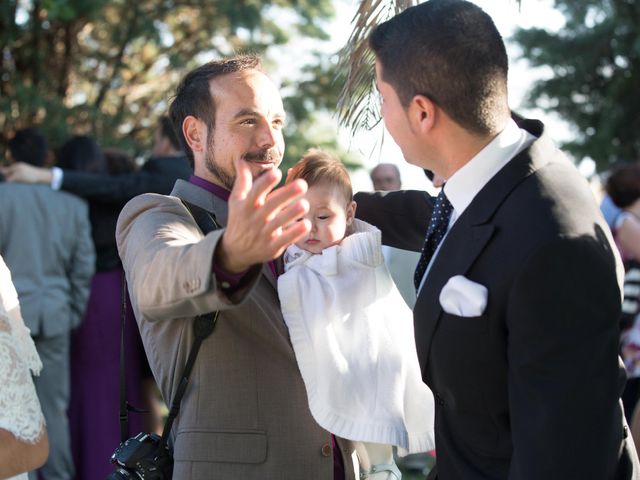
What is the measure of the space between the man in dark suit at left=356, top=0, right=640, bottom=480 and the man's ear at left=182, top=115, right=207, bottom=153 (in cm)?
75

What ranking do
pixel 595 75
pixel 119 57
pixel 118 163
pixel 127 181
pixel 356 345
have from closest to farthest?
pixel 356 345 < pixel 127 181 < pixel 118 163 < pixel 119 57 < pixel 595 75

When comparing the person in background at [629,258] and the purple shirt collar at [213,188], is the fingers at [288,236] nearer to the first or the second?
the purple shirt collar at [213,188]

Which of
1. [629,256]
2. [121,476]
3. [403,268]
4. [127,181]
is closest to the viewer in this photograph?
[121,476]

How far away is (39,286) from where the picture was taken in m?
5.85

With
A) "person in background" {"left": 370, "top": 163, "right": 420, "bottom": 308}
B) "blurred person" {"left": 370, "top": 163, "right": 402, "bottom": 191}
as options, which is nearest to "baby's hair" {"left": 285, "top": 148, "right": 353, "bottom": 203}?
"person in background" {"left": 370, "top": 163, "right": 420, "bottom": 308}

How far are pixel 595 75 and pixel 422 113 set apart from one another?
1229 centimetres

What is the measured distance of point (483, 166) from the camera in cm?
227

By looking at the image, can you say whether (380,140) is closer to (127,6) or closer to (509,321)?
(509,321)

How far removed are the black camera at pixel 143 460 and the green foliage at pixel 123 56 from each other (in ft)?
22.3

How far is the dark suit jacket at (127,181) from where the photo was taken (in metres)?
6.09

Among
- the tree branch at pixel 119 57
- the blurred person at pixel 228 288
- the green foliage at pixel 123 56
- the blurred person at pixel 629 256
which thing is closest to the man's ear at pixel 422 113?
the blurred person at pixel 228 288

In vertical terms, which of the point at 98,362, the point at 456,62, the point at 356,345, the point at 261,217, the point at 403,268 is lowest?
the point at 98,362

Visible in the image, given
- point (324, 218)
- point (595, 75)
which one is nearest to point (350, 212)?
point (324, 218)

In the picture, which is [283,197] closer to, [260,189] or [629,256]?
[260,189]
